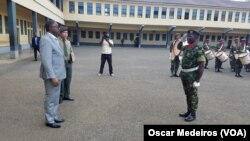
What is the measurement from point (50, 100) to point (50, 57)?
0.82 m

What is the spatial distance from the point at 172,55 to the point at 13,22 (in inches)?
404

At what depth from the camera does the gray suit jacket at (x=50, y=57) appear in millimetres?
3697

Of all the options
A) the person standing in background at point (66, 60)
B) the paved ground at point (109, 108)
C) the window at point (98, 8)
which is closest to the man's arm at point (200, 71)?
the paved ground at point (109, 108)

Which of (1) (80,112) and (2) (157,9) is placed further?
(2) (157,9)

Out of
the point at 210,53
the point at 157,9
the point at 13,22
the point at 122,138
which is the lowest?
the point at 122,138

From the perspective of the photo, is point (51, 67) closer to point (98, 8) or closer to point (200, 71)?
point (200, 71)

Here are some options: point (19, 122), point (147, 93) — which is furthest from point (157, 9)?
point (19, 122)

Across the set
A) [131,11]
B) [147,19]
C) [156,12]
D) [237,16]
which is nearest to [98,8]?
[131,11]

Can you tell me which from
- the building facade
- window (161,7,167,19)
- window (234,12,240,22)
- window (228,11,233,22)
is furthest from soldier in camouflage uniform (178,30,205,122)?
window (234,12,240,22)

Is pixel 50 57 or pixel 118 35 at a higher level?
pixel 118 35

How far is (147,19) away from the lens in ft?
122

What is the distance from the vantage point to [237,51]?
35.9ft

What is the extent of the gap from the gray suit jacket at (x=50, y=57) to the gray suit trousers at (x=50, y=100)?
188 mm

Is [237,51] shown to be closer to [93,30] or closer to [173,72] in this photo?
[173,72]
